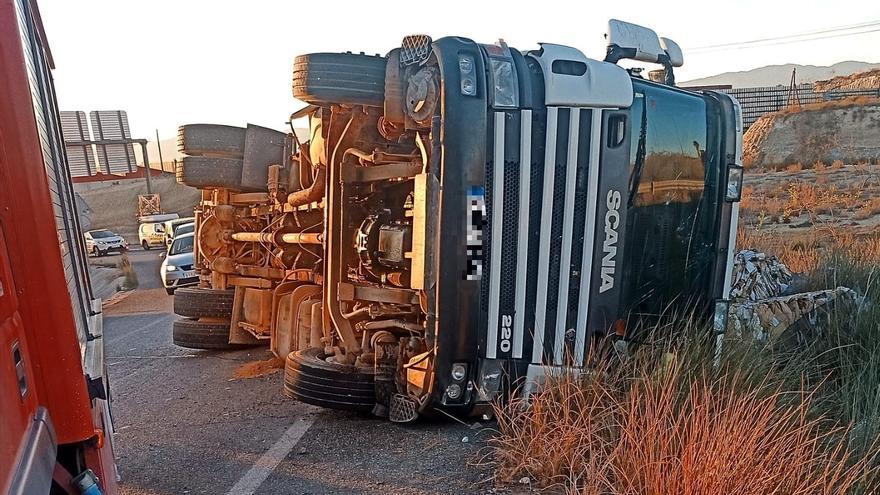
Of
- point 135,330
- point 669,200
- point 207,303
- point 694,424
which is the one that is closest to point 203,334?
point 207,303

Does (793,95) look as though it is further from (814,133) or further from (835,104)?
(814,133)

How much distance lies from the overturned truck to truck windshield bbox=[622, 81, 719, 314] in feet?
0.04

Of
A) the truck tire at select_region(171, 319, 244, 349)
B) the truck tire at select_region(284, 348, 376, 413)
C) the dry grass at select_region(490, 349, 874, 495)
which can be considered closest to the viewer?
the dry grass at select_region(490, 349, 874, 495)

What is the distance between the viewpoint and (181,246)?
14.4m

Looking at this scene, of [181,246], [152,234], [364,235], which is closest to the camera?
[364,235]

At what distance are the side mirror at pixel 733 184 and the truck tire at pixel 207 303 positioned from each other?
515cm

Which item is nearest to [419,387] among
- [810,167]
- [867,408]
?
[867,408]

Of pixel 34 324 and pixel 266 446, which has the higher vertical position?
pixel 34 324

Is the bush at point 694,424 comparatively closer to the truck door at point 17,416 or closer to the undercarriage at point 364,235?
the undercarriage at point 364,235

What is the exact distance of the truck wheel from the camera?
714 cm

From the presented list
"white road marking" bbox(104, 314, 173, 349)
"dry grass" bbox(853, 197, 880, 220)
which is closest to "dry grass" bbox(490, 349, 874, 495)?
"white road marking" bbox(104, 314, 173, 349)

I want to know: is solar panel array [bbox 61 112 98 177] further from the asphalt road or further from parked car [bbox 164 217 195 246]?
the asphalt road

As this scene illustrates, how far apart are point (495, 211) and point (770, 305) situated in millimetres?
3267

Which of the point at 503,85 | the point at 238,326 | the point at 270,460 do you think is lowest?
the point at 238,326
